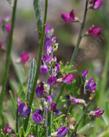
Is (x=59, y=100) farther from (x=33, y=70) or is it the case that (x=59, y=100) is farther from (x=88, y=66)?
(x=88, y=66)

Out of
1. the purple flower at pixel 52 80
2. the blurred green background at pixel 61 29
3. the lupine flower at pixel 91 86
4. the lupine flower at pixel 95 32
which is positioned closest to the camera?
the purple flower at pixel 52 80

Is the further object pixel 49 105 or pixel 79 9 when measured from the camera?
pixel 79 9

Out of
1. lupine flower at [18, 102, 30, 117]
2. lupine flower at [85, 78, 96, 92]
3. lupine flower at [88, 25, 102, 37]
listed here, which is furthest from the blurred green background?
lupine flower at [18, 102, 30, 117]

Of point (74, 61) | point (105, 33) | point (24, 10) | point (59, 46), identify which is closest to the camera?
point (59, 46)

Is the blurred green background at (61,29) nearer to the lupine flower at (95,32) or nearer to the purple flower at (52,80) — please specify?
the lupine flower at (95,32)

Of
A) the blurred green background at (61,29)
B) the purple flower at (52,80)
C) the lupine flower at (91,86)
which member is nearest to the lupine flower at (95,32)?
the lupine flower at (91,86)

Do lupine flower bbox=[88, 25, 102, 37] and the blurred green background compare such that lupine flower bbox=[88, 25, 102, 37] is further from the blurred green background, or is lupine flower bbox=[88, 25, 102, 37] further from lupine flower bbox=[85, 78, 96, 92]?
the blurred green background

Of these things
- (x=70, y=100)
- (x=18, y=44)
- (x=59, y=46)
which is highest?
(x=59, y=46)

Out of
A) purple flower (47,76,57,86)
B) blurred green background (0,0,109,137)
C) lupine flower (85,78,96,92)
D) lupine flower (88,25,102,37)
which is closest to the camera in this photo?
purple flower (47,76,57,86)

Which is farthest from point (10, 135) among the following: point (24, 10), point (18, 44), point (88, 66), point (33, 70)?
point (24, 10)

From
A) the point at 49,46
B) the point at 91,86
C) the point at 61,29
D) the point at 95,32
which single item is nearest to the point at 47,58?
the point at 49,46

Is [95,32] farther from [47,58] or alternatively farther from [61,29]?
[61,29]
